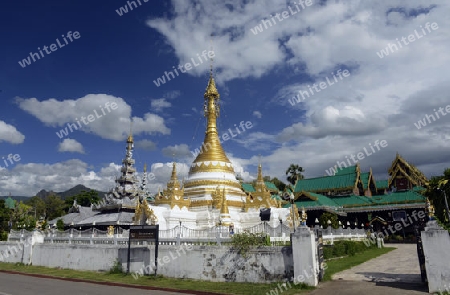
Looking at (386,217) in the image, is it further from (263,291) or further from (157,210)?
(263,291)

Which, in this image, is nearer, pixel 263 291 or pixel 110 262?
pixel 263 291

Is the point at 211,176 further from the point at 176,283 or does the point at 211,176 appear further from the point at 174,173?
the point at 176,283

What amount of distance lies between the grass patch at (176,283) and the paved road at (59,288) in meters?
1.10

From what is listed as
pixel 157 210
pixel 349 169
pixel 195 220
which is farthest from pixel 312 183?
pixel 157 210

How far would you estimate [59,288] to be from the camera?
45.8 ft

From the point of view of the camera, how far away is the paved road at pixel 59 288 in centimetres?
1275

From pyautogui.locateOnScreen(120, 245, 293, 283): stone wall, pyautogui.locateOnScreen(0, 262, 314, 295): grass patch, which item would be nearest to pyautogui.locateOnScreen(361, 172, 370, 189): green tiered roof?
pyautogui.locateOnScreen(120, 245, 293, 283): stone wall

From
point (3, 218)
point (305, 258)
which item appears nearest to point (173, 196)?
point (305, 258)

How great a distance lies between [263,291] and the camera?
1214 centimetres

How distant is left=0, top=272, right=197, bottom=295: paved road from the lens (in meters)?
12.8

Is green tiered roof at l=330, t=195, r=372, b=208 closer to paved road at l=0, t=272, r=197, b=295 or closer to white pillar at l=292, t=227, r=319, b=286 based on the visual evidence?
white pillar at l=292, t=227, r=319, b=286

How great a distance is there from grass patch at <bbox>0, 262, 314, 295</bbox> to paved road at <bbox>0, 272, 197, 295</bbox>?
3.59 ft

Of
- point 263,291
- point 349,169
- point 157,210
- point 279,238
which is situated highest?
point 349,169

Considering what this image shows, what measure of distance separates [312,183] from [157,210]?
2694cm
